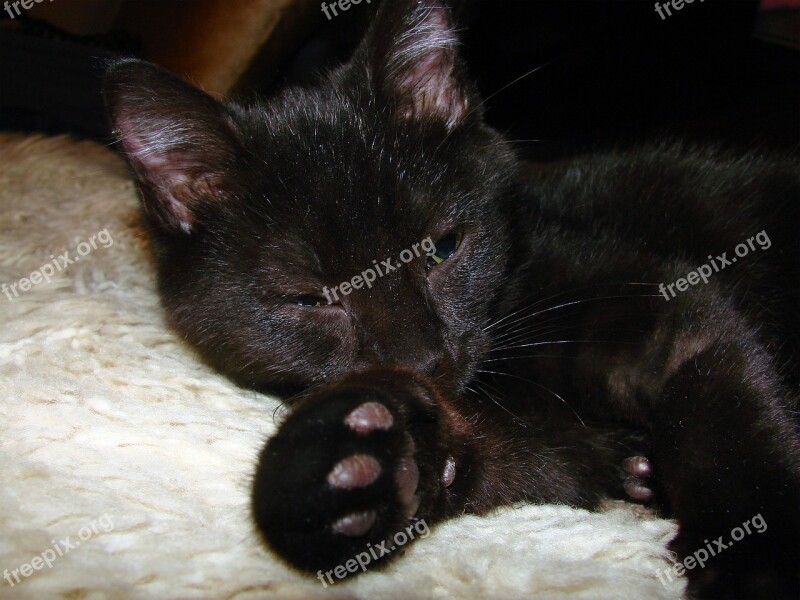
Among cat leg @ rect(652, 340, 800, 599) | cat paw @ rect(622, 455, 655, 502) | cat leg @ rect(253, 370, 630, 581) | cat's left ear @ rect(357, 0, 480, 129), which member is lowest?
cat paw @ rect(622, 455, 655, 502)

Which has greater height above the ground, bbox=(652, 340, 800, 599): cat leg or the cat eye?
the cat eye

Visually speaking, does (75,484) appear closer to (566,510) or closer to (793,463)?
(566,510)

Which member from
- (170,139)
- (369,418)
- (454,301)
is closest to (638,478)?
(454,301)

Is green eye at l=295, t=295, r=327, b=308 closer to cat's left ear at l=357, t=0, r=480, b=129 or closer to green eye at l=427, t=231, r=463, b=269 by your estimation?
green eye at l=427, t=231, r=463, b=269

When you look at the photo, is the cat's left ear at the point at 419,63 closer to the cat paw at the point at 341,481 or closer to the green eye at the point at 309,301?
the green eye at the point at 309,301

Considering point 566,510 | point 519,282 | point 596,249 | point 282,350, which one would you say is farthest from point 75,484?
point 596,249

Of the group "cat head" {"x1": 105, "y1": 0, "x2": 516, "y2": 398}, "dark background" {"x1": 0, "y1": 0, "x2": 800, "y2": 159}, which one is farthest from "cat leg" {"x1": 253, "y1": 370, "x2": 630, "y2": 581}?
"dark background" {"x1": 0, "y1": 0, "x2": 800, "y2": 159}

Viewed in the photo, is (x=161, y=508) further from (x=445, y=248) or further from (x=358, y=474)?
(x=445, y=248)
